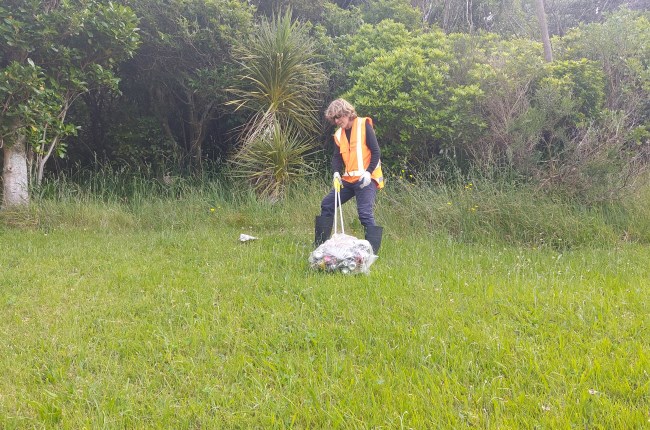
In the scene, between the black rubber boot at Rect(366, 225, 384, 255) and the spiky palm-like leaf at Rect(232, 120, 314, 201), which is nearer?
the black rubber boot at Rect(366, 225, 384, 255)

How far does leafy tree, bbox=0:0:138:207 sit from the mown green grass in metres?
2.41

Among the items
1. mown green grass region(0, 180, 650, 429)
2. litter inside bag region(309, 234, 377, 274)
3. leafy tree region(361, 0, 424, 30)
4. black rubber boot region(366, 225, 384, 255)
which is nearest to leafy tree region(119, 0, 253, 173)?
leafy tree region(361, 0, 424, 30)

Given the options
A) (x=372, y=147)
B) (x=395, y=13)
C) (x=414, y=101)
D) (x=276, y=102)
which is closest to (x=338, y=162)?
(x=372, y=147)

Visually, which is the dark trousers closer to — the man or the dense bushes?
the man

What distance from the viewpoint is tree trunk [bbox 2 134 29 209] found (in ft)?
25.0

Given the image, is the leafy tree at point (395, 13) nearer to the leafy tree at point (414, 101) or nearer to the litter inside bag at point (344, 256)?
the leafy tree at point (414, 101)

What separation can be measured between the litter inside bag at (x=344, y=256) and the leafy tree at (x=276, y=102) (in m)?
4.00

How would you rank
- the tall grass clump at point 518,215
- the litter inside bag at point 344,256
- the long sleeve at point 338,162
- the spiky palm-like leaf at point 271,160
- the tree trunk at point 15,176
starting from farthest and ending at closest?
1. the spiky palm-like leaf at point 271,160
2. the tree trunk at point 15,176
3. the tall grass clump at point 518,215
4. the long sleeve at point 338,162
5. the litter inside bag at point 344,256

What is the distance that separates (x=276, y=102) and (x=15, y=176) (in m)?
4.27

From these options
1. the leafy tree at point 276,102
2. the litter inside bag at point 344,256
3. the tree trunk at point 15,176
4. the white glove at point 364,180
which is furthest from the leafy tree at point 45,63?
the litter inside bag at point 344,256

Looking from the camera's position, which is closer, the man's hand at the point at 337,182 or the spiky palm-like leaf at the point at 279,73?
the man's hand at the point at 337,182

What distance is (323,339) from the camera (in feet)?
10.2

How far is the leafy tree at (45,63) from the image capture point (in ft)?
23.1

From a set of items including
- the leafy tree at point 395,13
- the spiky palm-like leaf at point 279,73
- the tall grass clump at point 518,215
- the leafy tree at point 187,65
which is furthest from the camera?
the leafy tree at point 395,13
